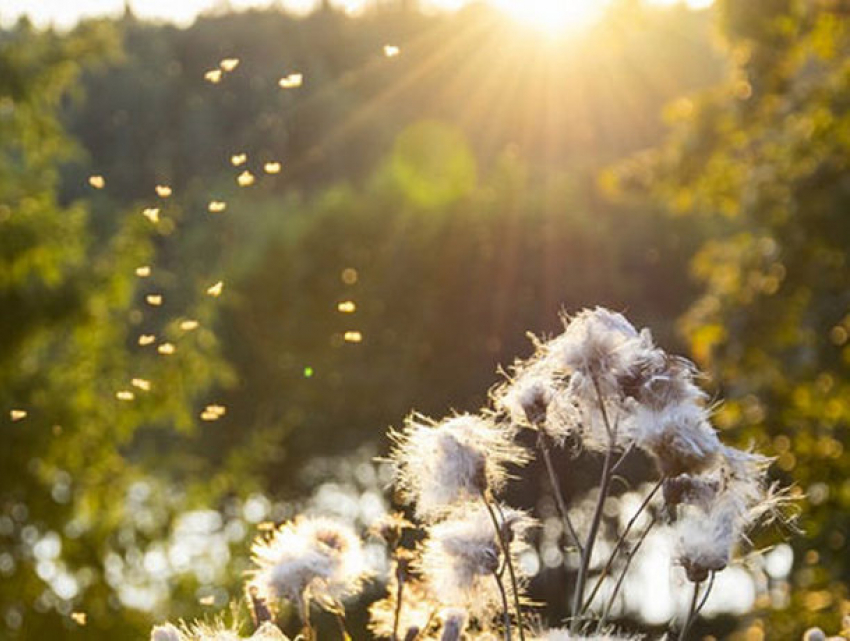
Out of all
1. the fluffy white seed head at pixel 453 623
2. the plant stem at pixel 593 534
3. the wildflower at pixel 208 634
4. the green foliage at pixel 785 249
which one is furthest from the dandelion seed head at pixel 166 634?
the green foliage at pixel 785 249

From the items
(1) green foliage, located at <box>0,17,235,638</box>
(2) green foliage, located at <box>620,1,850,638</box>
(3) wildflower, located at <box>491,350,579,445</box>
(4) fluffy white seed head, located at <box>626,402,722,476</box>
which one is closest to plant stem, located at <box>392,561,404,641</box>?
(3) wildflower, located at <box>491,350,579,445</box>

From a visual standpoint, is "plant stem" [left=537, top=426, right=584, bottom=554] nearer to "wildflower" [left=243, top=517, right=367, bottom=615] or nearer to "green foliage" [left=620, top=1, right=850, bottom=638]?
"wildflower" [left=243, top=517, right=367, bottom=615]

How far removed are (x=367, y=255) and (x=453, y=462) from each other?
25196 mm

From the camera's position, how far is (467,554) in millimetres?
2176

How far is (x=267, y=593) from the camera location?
89.0 inches

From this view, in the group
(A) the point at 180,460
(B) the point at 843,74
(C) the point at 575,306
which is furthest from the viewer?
(C) the point at 575,306

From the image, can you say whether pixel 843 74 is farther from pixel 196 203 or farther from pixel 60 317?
pixel 196 203

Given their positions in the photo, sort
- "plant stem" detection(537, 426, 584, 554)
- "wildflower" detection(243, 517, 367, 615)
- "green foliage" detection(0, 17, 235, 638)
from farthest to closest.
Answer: "green foliage" detection(0, 17, 235, 638), "wildflower" detection(243, 517, 367, 615), "plant stem" detection(537, 426, 584, 554)

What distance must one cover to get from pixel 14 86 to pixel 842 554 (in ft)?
25.6

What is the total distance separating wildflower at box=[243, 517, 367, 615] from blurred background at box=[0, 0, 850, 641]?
0.44m

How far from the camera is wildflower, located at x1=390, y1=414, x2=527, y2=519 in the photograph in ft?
7.03

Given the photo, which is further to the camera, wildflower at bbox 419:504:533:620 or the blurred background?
the blurred background

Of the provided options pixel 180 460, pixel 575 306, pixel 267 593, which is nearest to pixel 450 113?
pixel 575 306

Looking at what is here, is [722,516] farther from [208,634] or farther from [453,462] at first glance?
[208,634]
